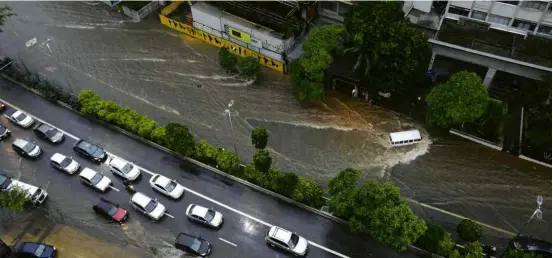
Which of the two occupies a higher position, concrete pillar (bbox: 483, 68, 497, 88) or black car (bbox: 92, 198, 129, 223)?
concrete pillar (bbox: 483, 68, 497, 88)

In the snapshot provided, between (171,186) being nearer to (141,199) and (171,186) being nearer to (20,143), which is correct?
(141,199)

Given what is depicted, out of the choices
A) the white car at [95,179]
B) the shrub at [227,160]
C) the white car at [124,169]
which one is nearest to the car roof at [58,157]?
the white car at [95,179]

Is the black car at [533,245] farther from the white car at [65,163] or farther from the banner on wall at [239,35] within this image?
the white car at [65,163]

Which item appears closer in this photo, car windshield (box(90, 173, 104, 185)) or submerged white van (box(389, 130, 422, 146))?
car windshield (box(90, 173, 104, 185))

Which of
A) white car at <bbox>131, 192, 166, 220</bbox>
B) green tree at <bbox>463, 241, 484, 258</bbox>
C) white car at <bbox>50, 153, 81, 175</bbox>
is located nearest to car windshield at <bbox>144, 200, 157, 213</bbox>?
white car at <bbox>131, 192, 166, 220</bbox>

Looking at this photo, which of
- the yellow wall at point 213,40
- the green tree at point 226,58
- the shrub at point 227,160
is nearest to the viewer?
the shrub at point 227,160

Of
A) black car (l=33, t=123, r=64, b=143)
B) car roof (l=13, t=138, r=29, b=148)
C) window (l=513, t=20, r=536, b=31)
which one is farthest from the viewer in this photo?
black car (l=33, t=123, r=64, b=143)

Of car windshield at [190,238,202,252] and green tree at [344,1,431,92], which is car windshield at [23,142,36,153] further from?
green tree at [344,1,431,92]
